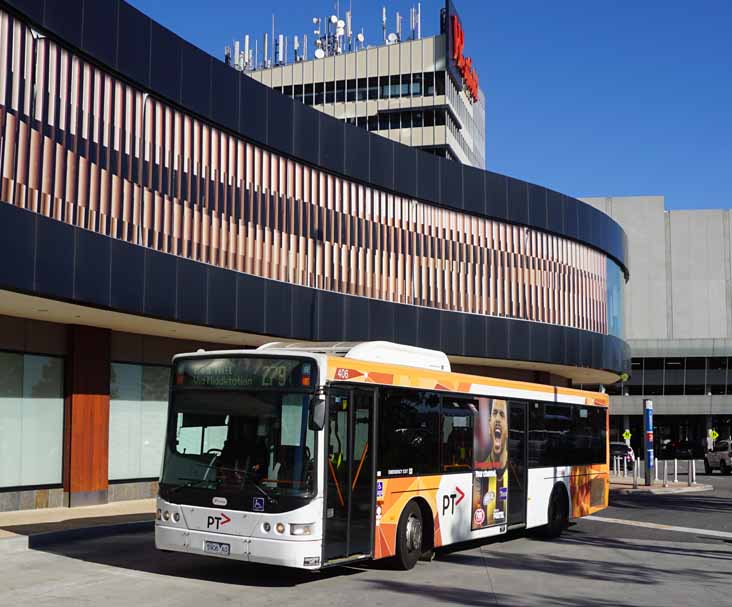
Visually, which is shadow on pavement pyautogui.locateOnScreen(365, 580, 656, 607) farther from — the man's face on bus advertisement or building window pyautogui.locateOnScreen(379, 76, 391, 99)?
building window pyautogui.locateOnScreen(379, 76, 391, 99)

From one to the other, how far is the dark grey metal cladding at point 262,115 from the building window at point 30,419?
22.6 feet

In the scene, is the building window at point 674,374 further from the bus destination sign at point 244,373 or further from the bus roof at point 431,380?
the bus destination sign at point 244,373

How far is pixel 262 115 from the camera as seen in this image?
2739 centimetres

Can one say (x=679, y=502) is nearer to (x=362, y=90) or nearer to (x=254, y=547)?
(x=254, y=547)

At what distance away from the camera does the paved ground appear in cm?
1162

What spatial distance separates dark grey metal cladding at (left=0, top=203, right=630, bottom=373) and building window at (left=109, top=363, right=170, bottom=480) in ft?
9.37

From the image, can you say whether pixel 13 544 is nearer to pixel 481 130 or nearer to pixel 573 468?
pixel 573 468

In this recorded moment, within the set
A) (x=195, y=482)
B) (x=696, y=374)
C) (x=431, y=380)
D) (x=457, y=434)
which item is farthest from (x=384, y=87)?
(x=195, y=482)

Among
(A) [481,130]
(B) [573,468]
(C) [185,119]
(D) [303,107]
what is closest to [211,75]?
(C) [185,119]

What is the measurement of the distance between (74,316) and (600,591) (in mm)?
13806

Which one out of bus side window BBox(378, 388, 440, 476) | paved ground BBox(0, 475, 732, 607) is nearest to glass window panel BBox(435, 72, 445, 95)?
paved ground BBox(0, 475, 732, 607)

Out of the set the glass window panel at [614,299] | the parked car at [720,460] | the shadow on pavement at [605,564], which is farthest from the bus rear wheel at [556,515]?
the parked car at [720,460]

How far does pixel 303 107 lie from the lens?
29.0 meters

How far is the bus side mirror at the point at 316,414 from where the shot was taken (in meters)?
11.9
